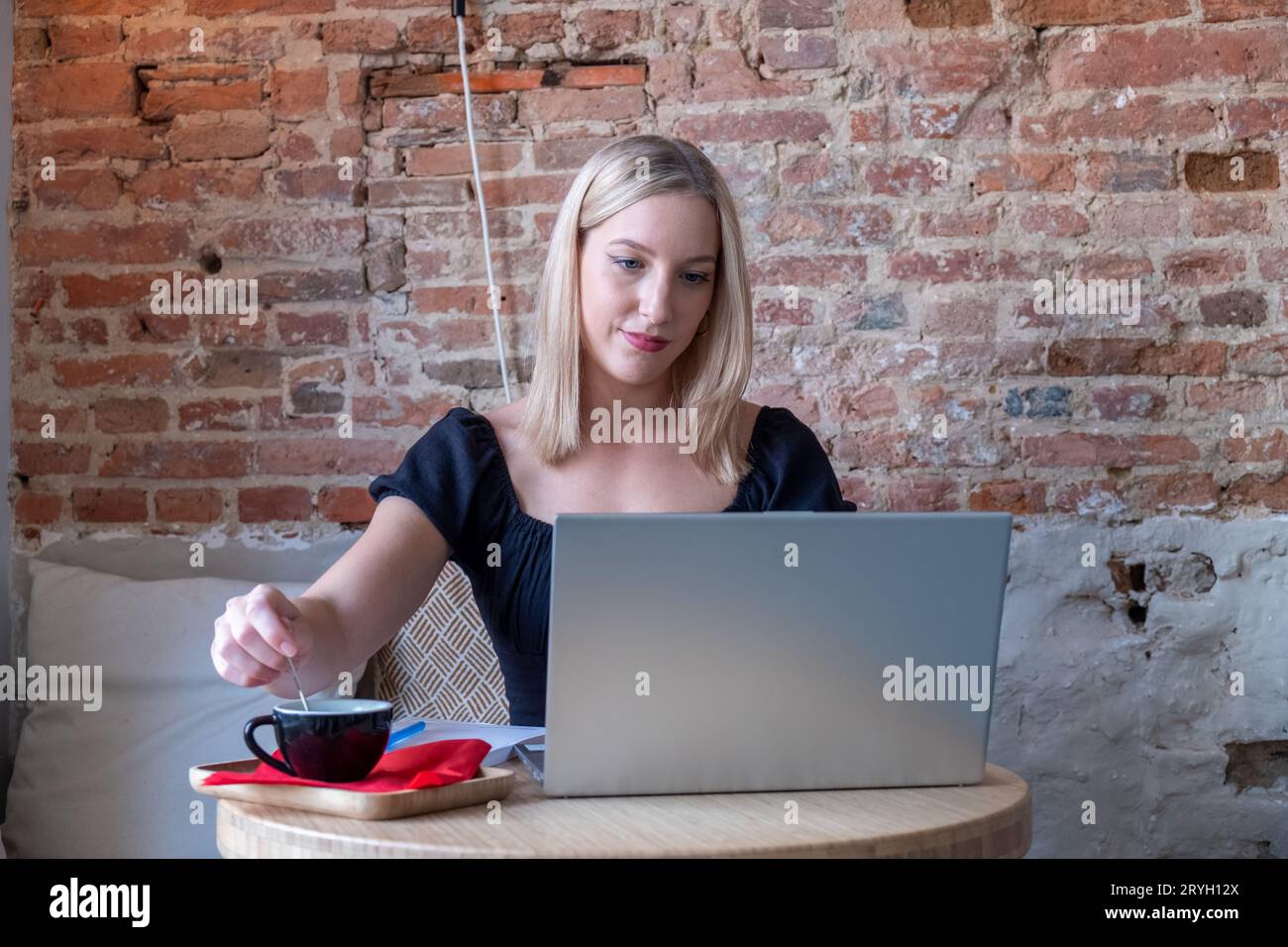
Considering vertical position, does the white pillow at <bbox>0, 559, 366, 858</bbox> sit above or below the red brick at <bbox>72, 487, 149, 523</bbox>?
below

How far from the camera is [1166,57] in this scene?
2.46 metres

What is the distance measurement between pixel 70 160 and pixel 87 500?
0.70 metres

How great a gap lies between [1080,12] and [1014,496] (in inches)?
37.4

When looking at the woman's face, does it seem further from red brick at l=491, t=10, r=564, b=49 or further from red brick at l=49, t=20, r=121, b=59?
red brick at l=49, t=20, r=121, b=59

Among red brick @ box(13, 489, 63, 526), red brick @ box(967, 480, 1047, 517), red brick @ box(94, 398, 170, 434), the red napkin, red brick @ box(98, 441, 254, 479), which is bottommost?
the red napkin

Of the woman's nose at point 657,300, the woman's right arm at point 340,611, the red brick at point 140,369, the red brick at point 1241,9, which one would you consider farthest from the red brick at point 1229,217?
the red brick at point 140,369

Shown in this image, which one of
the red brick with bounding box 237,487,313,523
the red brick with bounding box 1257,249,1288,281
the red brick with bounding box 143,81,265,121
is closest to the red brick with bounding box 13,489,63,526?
the red brick with bounding box 237,487,313,523

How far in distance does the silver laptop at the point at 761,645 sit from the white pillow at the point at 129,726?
1.16 m

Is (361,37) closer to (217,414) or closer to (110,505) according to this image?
(217,414)

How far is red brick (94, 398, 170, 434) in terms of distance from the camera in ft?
8.50

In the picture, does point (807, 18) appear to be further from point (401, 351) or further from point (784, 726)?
point (784, 726)

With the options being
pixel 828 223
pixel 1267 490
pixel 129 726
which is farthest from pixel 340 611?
pixel 1267 490
